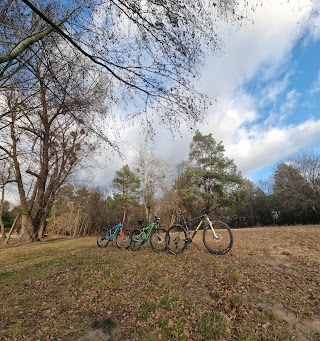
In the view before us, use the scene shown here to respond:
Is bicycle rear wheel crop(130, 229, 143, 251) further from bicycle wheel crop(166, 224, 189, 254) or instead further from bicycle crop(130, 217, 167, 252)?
bicycle wheel crop(166, 224, 189, 254)

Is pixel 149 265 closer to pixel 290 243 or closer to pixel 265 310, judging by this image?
pixel 265 310

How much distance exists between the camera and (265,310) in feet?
13.2

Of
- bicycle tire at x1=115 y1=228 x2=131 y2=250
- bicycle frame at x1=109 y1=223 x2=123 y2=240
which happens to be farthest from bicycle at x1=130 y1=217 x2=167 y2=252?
bicycle frame at x1=109 y1=223 x2=123 y2=240

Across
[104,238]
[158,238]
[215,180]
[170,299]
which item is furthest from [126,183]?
[170,299]

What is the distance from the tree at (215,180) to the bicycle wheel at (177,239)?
23684mm

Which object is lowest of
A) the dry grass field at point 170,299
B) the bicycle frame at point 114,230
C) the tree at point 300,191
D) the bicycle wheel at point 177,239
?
the dry grass field at point 170,299

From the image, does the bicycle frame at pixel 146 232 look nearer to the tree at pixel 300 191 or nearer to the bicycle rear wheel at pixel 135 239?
the bicycle rear wheel at pixel 135 239

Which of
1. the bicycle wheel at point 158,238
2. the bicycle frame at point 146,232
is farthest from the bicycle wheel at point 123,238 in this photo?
the bicycle wheel at point 158,238

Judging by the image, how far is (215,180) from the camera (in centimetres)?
3294

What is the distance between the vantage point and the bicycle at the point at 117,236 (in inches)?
395

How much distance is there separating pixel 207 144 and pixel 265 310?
104 ft

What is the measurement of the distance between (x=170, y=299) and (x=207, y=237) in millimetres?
3072

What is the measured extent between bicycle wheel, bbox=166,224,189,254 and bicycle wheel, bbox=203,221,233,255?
0.60m

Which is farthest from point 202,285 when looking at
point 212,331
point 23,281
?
point 23,281
